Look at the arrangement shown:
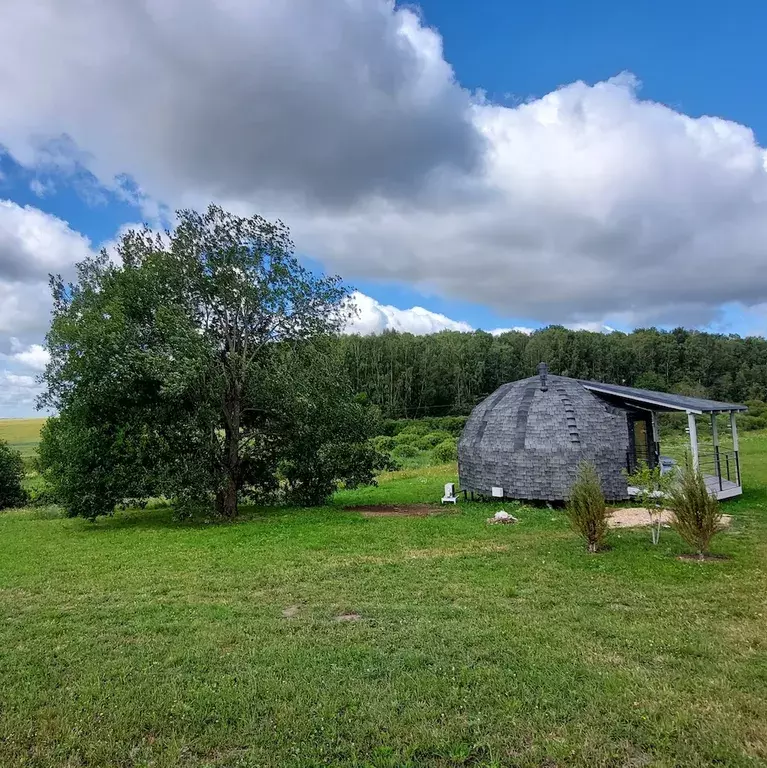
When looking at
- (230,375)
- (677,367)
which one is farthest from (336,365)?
(677,367)

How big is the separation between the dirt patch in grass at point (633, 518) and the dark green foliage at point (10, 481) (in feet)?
110

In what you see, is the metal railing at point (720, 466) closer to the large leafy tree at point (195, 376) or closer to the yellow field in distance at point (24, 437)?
the large leafy tree at point (195, 376)

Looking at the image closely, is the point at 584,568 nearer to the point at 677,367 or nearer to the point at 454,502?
the point at 454,502

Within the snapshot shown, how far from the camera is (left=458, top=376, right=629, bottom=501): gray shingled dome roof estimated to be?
58.2ft

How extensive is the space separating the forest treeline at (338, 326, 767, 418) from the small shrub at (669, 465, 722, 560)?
51.7 meters

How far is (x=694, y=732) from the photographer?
14.1ft

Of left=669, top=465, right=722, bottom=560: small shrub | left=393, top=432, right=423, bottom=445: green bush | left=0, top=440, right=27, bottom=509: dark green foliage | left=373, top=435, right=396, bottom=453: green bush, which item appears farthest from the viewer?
left=393, top=432, right=423, bottom=445: green bush

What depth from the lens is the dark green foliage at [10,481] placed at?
3181 centimetres

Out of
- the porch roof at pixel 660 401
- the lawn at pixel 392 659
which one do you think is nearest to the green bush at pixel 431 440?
the porch roof at pixel 660 401

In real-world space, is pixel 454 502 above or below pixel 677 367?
below

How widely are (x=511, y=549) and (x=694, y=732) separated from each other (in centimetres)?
752

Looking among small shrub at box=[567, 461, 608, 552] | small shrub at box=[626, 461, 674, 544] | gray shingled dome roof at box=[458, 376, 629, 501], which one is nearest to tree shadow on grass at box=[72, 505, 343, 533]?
gray shingled dome roof at box=[458, 376, 629, 501]

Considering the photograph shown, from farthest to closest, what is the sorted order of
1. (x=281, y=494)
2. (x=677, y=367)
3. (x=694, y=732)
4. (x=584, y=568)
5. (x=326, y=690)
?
(x=677, y=367) → (x=281, y=494) → (x=584, y=568) → (x=326, y=690) → (x=694, y=732)

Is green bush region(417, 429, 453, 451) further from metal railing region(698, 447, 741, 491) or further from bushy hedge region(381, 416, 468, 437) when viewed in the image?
metal railing region(698, 447, 741, 491)
